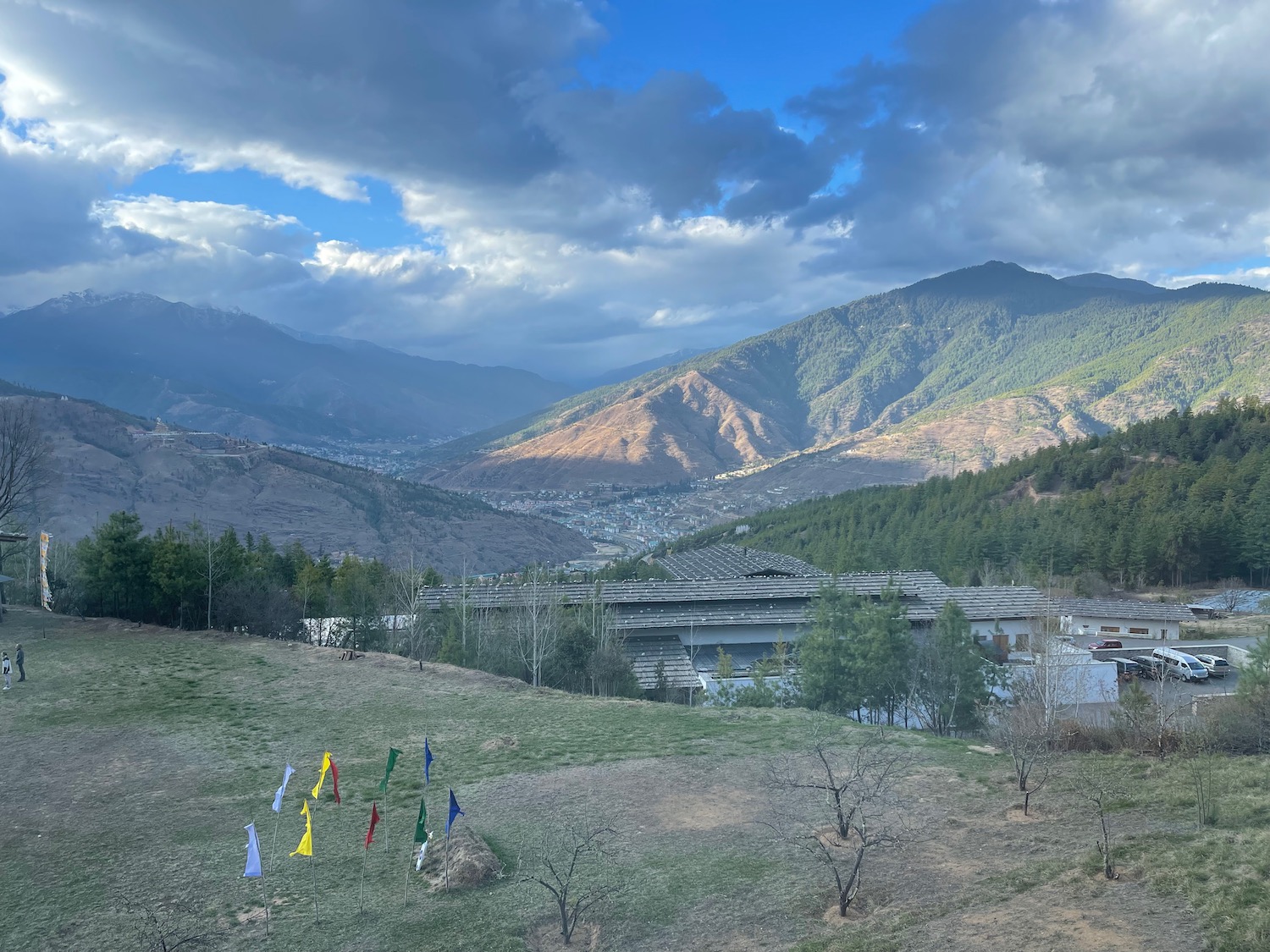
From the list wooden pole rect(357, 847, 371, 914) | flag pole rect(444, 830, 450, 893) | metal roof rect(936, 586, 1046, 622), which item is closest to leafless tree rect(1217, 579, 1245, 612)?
metal roof rect(936, 586, 1046, 622)

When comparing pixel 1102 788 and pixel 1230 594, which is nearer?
pixel 1102 788

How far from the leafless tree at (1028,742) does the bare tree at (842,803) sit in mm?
2332

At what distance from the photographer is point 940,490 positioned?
92.3 metres

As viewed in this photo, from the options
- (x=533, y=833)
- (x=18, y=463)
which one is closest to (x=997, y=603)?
(x=533, y=833)

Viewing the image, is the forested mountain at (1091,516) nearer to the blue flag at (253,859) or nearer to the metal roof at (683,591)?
the metal roof at (683,591)

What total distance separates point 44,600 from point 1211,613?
61.8m

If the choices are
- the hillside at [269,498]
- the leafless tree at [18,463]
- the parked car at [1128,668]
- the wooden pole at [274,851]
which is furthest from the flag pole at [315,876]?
the hillside at [269,498]

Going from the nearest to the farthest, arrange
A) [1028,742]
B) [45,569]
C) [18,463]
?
[1028,742] → [45,569] → [18,463]

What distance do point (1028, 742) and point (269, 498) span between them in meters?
120

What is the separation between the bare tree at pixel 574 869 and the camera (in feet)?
38.1

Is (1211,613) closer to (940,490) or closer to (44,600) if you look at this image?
(940,490)

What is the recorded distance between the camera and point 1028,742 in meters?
16.5

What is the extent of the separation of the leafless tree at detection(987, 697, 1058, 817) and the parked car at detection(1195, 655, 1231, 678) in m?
17.7

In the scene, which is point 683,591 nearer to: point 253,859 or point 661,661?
point 661,661
